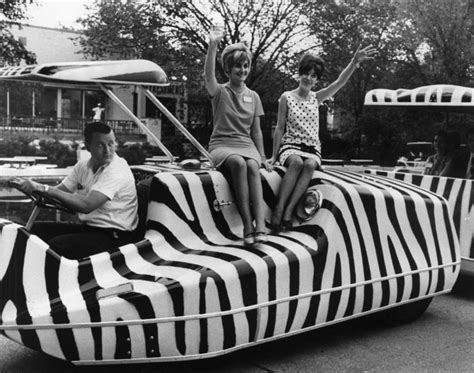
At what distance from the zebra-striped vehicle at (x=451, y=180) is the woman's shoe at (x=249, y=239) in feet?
6.16

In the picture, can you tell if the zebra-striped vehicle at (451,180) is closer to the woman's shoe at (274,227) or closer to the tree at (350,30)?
the woman's shoe at (274,227)

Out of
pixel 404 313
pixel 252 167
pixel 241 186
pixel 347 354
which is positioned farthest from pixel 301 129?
pixel 347 354

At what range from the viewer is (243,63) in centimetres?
454

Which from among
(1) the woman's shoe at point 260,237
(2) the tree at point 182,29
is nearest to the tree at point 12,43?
(2) the tree at point 182,29

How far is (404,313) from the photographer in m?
5.04

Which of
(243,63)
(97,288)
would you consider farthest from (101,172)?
(243,63)

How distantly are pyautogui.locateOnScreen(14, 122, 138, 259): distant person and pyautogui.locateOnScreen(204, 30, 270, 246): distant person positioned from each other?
71 centimetres

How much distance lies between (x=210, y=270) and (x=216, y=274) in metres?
0.05

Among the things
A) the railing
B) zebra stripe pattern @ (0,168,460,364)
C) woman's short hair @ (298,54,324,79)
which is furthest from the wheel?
the railing

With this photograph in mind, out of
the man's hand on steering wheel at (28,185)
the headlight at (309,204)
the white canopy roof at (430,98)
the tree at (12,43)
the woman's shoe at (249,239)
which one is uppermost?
the tree at (12,43)

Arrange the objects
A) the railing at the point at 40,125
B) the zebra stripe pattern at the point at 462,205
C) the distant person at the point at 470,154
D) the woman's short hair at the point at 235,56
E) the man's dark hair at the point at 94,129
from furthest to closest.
Answer: the railing at the point at 40,125, the distant person at the point at 470,154, the zebra stripe pattern at the point at 462,205, the woman's short hair at the point at 235,56, the man's dark hair at the point at 94,129

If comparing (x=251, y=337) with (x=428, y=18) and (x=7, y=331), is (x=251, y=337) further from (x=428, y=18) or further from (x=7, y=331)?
(x=428, y=18)

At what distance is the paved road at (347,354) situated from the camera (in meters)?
3.90

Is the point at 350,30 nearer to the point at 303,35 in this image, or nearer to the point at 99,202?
the point at 303,35
